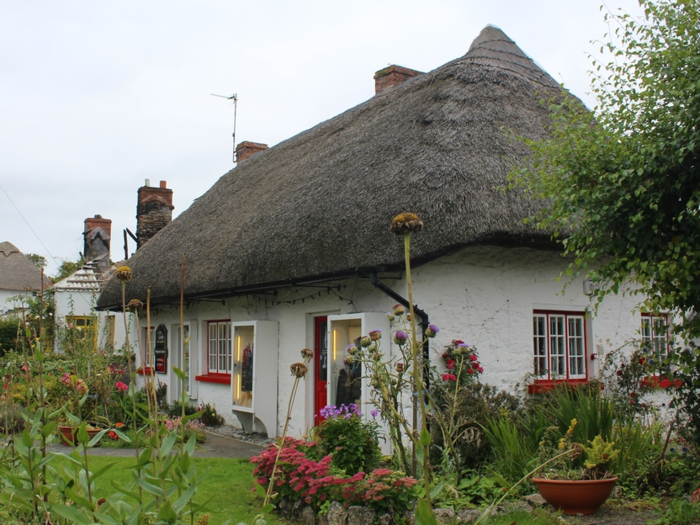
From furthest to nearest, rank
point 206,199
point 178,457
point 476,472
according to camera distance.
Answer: point 206,199
point 476,472
point 178,457

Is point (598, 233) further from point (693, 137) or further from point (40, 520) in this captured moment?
point (40, 520)

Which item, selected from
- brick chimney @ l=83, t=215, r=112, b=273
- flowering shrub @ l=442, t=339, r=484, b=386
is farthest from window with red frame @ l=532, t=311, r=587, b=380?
brick chimney @ l=83, t=215, r=112, b=273

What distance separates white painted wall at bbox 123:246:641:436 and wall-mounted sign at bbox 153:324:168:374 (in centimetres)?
505

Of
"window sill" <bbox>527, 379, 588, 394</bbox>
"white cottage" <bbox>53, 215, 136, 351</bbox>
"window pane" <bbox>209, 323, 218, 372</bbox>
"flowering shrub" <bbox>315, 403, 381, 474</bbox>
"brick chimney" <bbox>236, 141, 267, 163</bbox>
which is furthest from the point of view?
"white cottage" <bbox>53, 215, 136, 351</bbox>

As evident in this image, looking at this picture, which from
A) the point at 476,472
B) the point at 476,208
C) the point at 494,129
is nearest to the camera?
the point at 476,472

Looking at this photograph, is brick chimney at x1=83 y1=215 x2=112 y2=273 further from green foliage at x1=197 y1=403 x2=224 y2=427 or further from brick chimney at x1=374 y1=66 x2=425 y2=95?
green foliage at x1=197 y1=403 x2=224 y2=427

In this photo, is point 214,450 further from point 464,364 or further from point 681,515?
point 681,515

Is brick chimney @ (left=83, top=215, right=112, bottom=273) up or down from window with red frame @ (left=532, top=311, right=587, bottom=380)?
up

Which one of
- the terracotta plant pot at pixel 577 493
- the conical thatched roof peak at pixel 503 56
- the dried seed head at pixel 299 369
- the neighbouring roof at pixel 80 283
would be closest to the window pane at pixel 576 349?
the terracotta plant pot at pixel 577 493

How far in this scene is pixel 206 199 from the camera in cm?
1592

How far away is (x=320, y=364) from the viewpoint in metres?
9.16

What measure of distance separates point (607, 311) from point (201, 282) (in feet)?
20.1

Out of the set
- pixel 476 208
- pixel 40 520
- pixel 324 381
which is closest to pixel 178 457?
pixel 40 520

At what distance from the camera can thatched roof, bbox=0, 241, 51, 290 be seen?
34966 mm
